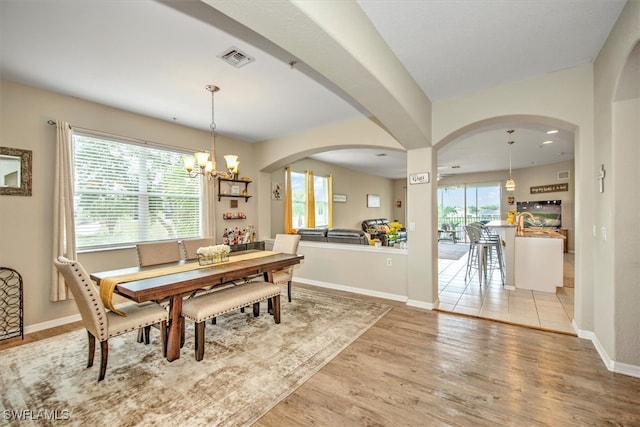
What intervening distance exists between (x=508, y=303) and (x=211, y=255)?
3980mm

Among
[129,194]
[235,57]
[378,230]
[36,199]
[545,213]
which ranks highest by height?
[235,57]

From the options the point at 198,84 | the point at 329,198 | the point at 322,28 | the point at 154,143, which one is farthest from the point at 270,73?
the point at 329,198

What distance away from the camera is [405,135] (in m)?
3.29

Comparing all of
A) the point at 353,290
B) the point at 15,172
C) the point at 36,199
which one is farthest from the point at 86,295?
the point at 353,290

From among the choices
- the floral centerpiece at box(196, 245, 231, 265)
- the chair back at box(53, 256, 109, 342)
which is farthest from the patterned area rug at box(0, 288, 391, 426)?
the floral centerpiece at box(196, 245, 231, 265)

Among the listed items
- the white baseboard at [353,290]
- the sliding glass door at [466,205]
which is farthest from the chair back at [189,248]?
the sliding glass door at [466,205]

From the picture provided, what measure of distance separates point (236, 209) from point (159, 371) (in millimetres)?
3258

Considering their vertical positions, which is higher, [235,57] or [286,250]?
[235,57]

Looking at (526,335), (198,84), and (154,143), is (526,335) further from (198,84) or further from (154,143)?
(154,143)

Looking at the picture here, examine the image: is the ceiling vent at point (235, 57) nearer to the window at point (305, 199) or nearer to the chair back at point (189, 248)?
the chair back at point (189, 248)

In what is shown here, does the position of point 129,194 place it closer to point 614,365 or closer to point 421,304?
point 421,304

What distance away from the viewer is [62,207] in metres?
3.18

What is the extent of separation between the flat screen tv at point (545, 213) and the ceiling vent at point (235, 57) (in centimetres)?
879

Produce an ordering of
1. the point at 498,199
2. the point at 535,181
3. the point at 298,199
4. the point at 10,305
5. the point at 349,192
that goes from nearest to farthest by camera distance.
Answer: the point at 10,305 → the point at 298,199 → the point at 535,181 → the point at 349,192 → the point at 498,199
